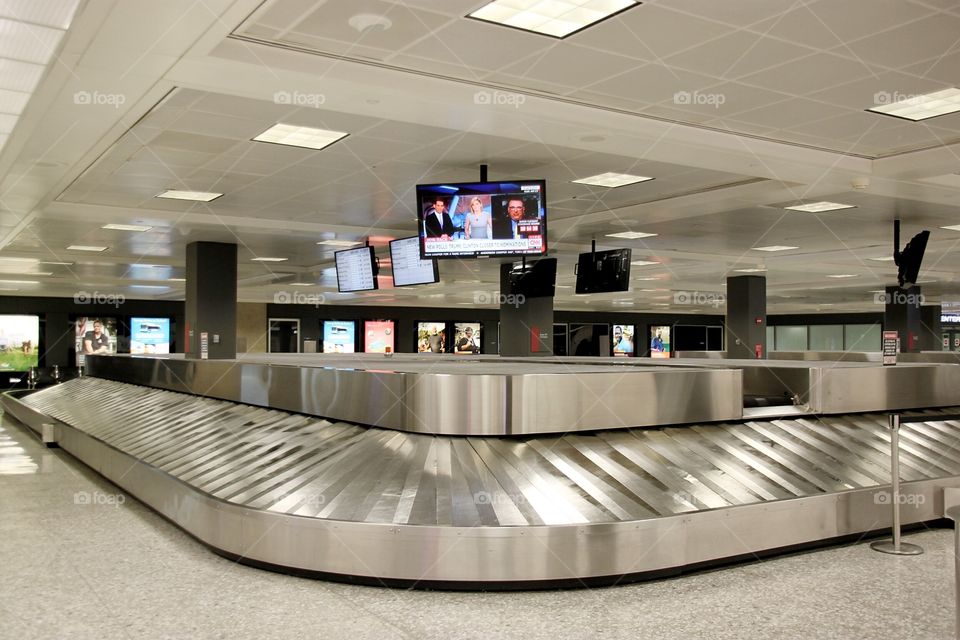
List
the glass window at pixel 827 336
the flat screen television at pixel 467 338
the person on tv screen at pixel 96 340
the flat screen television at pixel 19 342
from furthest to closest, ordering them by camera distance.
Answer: the glass window at pixel 827 336, the flat screen television at pixel 467 338, the person on tv screen at pixel 96 340, the flat screen television at pixel 19 342

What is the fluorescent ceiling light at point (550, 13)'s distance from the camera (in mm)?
5062

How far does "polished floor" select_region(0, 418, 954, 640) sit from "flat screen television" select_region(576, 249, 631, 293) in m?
7.62

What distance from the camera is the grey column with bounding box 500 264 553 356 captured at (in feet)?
54.9

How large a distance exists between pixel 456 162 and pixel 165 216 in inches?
224

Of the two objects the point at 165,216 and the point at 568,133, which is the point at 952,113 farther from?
the point at 165,216

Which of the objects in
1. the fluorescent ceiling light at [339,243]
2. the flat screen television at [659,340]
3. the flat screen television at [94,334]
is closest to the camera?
the fluorescent ceiling light at [339,243]

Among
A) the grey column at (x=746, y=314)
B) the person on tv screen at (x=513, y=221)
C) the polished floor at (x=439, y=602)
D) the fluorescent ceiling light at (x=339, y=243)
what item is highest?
the fluorescent ceiling light at (x=339, y=243)

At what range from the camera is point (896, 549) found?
550 cm

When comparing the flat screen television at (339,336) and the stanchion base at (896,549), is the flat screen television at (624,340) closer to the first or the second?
the flat screen television at (339,336)

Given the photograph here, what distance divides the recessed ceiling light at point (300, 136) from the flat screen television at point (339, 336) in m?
24.5

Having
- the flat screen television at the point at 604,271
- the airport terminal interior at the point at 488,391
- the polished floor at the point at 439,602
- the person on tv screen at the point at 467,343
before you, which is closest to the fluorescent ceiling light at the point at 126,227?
the airport terminal interior at the point at 488,391

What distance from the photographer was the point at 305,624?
13.0 ft

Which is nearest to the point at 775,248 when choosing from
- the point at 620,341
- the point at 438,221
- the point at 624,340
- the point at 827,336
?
the point at 438,221

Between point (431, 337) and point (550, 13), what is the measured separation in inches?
1173
